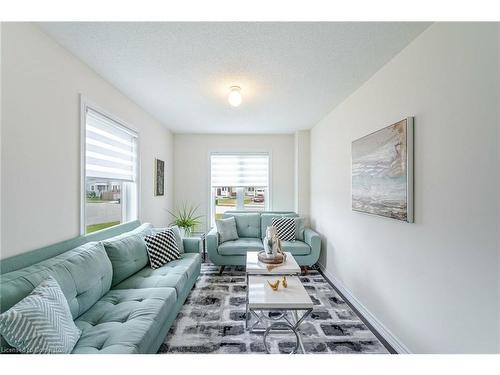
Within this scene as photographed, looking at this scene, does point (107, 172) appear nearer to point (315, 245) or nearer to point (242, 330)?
point (242, 330)

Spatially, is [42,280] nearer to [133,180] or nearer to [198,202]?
[133,180]

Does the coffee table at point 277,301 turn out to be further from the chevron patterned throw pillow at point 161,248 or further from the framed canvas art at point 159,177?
the framed canvas art at point 159,177

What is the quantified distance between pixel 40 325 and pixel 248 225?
10.4 ft

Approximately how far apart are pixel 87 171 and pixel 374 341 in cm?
307

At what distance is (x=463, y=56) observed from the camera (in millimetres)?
1291

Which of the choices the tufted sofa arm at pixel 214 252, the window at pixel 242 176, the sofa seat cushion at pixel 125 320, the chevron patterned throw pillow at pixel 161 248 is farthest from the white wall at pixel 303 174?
the sofa seat cushion at pixel 125 320

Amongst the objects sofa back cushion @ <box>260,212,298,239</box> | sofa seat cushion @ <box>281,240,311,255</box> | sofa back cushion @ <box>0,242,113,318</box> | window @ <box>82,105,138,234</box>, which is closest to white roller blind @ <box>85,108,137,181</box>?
window @ <box>82,105,138,234</box>

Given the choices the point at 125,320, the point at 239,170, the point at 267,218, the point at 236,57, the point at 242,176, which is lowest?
the point at 125,320

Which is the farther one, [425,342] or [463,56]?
[425,342]

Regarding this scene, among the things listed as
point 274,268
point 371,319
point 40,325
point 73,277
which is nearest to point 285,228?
point 274,268

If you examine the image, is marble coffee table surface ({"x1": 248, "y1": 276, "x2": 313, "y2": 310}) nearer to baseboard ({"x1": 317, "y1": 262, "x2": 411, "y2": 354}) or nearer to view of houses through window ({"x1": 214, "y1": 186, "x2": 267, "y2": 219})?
baseboard ({"x1": 317, "y1": 262, "x2": 411, "y2": 354})

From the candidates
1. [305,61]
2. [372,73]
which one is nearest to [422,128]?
[372,73]

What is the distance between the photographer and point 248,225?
410 centimetres

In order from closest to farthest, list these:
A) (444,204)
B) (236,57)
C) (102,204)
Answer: (444,204)
(236,57)
(102,204)
